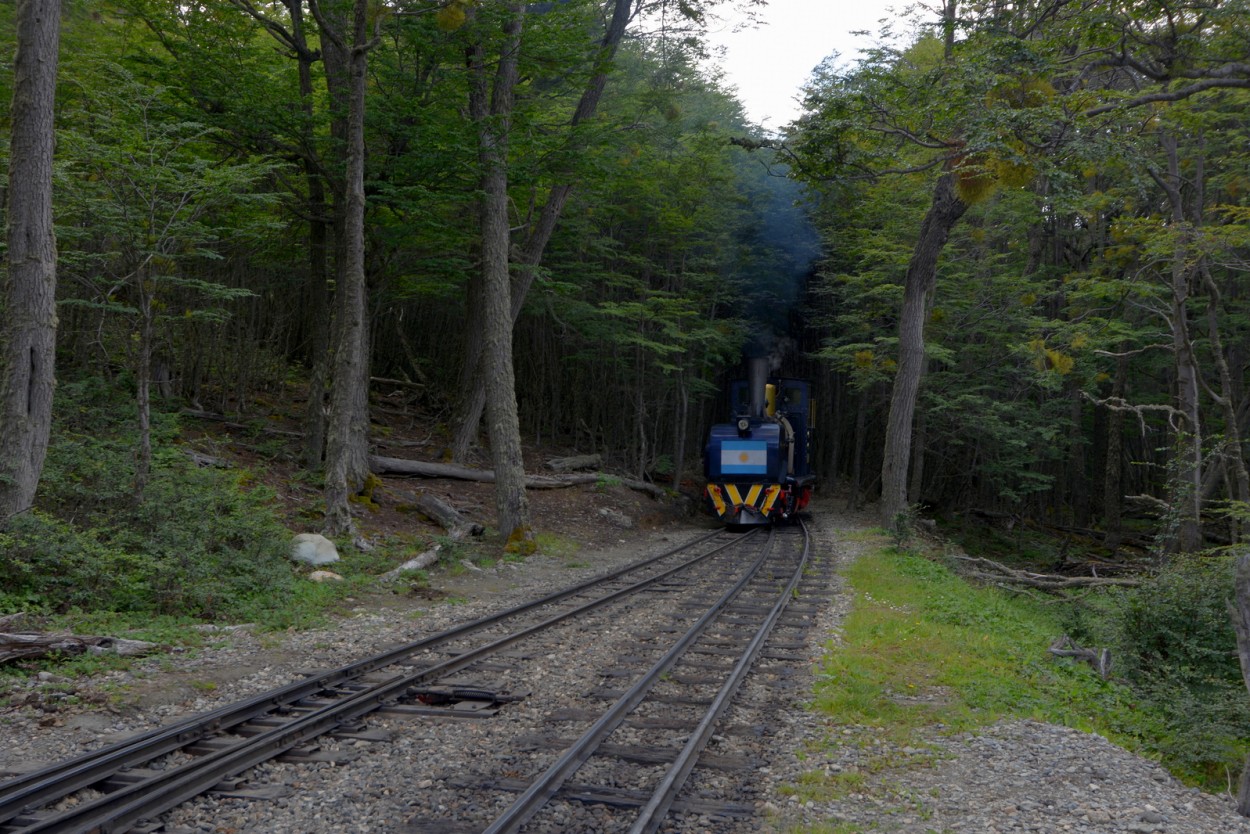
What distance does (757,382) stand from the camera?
70.7ft

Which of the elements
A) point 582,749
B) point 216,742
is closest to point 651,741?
point 582,749

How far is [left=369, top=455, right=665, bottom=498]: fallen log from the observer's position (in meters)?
16.5

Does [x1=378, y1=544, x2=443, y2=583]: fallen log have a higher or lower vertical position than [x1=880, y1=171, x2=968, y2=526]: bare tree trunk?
lower

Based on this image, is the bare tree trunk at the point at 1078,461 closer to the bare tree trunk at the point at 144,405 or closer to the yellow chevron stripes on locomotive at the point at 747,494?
the yellow chevron stripes on locomotive at the point at 747,494

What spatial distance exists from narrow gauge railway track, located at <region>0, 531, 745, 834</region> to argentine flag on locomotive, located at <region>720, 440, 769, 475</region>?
12565mm

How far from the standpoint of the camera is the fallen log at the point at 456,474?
54.3 ft

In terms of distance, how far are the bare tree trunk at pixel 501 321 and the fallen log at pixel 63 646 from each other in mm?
7348

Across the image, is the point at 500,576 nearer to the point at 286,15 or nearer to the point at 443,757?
the point at 443,757

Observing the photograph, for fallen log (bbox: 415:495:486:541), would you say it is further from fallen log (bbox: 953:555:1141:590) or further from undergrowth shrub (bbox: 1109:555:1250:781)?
undergrowth shrub (bbox: 1109:555:1250:781)

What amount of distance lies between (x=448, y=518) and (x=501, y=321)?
3.42 metres

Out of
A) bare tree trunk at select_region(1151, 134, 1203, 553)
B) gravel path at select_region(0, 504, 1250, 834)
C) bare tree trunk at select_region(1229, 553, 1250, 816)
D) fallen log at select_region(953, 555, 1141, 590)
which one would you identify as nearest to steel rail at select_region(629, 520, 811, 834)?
gravel path at select_region(0, 504, 1250, 834)

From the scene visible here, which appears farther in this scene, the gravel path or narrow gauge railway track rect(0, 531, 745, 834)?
the gravel path

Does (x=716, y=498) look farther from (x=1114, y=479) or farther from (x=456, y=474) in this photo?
(x=1114, y=479)

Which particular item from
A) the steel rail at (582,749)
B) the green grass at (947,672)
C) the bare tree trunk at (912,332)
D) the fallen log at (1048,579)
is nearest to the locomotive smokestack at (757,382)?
the bare tree trunk at (912,332)
